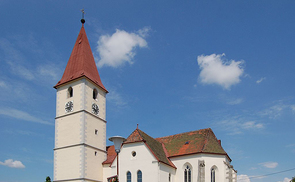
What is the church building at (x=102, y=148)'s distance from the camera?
31.0m

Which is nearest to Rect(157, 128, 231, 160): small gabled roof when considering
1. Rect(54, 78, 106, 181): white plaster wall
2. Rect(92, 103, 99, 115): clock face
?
Rect(54, 78, 106, 181): white plaster wall

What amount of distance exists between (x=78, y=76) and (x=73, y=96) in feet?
8.20

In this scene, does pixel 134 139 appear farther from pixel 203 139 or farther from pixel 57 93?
pixel 57 93

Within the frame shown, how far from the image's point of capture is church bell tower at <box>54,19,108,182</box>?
33.4 meters

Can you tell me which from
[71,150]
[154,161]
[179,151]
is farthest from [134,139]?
[71,150]

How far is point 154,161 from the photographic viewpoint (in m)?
30.0

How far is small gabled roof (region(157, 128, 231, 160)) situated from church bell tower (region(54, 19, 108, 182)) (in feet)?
28.0

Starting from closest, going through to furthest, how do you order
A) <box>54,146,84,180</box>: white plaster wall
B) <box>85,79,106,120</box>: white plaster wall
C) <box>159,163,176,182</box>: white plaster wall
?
<box>159,163,176,182</box>: white plaster wall → <box>54,146,84,180</box>: white plaster wall → <box>85,79,106,120</box>: white plaster wall

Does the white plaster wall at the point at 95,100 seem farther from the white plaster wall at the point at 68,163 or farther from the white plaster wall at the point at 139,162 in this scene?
the white plaster wall at the point at 139,162

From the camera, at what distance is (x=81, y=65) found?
123 ft

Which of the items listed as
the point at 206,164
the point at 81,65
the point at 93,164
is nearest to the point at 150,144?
the point at 206,164

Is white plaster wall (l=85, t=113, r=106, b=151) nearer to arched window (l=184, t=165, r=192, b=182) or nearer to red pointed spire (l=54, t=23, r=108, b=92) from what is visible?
red pointed spire (l=54, t=23, r=108, b=92)

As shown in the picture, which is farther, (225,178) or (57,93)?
(57,93)

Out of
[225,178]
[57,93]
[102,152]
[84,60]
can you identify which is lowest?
[225,178]
